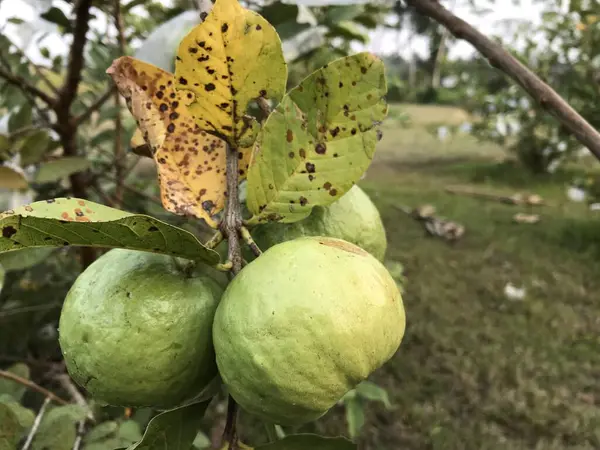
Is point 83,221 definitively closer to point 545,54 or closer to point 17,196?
point 17,196

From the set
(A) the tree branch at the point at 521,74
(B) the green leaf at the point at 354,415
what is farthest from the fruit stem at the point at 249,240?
(B) the green leaf at the point at 354,415

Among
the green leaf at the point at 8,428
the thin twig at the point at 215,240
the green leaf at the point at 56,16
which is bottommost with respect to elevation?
the green leaf at the point at 8,428

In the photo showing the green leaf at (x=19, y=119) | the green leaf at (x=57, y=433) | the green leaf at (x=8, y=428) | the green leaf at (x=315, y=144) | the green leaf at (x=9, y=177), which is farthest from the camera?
the green leaf at (x=19, y=119)

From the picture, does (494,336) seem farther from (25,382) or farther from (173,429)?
(173,429)

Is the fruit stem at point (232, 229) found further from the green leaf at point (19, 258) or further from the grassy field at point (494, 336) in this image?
the grassy field at point (494, 336)

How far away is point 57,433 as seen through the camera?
904mm

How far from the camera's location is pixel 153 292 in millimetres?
553

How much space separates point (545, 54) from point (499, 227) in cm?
144

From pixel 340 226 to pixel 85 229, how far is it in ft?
0.98

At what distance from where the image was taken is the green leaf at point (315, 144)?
56 centimetres

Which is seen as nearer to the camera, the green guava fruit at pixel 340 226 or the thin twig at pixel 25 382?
the green guava fruit at pixel 340 226

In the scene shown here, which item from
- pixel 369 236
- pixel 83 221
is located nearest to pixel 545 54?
pixel 369 236

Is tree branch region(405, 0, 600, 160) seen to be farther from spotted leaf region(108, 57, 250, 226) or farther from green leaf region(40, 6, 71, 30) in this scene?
green leaf region(40, 6, 71, 30)

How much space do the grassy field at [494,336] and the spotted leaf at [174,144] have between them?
0.89 metres
